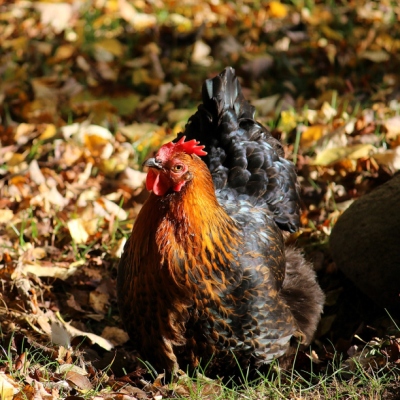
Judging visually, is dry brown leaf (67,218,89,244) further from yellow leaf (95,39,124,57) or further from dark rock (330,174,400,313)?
yellow leaf (95,39,124,57)

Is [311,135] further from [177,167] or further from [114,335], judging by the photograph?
[177,167]

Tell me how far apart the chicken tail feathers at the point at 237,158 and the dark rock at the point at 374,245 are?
0.33m

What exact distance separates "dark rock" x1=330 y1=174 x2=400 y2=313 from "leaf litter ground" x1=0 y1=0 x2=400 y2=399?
0.71ft

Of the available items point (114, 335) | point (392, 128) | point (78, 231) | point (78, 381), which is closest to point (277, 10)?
point (392, 128)

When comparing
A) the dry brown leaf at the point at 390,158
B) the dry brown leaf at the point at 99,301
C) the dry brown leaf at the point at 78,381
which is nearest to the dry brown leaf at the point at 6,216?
the dry brown leaf at the point at 99,301

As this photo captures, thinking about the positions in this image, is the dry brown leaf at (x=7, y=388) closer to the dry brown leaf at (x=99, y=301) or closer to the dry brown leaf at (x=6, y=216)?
the dry brown leaf at (x=99, y=301)

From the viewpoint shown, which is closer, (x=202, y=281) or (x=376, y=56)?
(x=202, y=281)

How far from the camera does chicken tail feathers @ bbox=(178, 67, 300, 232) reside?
395cm

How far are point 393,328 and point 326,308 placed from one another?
0.69 m

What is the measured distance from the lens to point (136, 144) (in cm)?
539

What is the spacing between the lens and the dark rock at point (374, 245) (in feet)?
12.8

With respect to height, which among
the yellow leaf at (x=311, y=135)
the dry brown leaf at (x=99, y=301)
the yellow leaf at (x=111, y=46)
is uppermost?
the yellow leaf at (x=111, y=46)

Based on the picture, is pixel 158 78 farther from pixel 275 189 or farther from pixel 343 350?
pixel 343 350

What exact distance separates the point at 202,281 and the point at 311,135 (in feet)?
8.03
